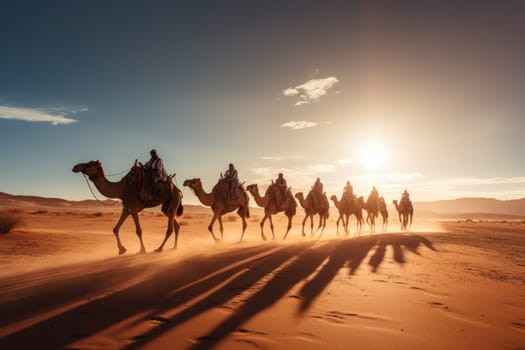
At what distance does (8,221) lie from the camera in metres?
16.4

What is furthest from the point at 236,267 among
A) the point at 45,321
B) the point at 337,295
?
the point at 45,321

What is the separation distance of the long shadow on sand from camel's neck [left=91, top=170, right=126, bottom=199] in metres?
3.79

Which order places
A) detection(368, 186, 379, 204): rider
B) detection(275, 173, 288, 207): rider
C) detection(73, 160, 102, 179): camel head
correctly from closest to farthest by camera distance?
1. detection(73, 160, 102, 179): camel head
2. detection(275, 173, 288, 207): rider
3. detection(368, 186, 379, 204): rider

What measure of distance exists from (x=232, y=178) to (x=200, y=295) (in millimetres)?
11178

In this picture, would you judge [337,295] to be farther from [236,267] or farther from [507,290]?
[507,290]

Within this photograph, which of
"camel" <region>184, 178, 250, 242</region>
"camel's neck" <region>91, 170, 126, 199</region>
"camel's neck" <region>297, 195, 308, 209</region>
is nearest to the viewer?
"camel's neck" <region>91, 170, 126, 199</region>

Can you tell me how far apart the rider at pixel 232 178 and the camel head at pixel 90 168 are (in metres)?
6.50

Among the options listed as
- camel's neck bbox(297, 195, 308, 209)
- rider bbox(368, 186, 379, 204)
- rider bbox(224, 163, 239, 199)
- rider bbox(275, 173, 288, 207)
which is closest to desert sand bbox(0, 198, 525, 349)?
rider bbox(224, 163, 239, 199)

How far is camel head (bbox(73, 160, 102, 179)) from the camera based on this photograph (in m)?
10.6

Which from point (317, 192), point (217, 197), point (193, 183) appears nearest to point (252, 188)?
point (217, 197)

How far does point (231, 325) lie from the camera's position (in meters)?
4.09

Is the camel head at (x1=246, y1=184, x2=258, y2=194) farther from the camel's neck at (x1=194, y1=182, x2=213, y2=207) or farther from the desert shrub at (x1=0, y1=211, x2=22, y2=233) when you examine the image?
the desert shrub at (x1=0, y1=211, x2=22, y2=233)

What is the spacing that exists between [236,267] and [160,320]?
3.96 m

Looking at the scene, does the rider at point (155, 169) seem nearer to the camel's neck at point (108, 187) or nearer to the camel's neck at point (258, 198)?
the camel's neck at point (108, 187)
